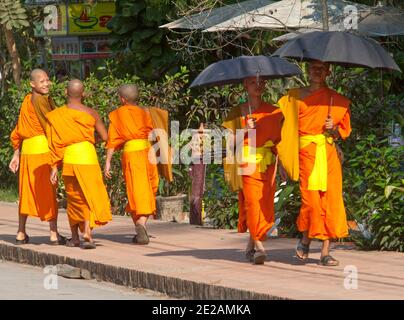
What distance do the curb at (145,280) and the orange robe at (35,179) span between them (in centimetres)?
50

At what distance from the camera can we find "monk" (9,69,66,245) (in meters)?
13.9

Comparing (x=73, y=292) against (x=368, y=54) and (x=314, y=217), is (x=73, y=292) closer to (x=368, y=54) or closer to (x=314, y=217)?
(x=314, y=217)

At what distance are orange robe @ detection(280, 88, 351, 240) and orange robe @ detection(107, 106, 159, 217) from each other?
8.98 ft

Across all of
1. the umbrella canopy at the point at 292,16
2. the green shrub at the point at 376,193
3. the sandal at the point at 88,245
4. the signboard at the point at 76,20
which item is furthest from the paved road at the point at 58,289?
the signboard at the point at 76,20

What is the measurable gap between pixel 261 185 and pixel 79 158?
7.98 feet

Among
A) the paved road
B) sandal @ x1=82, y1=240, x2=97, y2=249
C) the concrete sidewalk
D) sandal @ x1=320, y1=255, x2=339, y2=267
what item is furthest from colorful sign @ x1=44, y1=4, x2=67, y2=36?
sandal @ x1=320, y1=255, x2=339, y2=267

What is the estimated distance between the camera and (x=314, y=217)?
1152 centimetres

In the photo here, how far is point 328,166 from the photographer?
11.6 metres

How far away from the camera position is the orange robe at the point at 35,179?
45.8ft

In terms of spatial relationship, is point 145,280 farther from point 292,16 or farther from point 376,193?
point 292,16

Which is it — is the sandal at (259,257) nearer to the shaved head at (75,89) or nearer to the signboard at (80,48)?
the shaved head at (75,89)

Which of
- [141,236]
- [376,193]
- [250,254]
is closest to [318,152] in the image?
[250,254]

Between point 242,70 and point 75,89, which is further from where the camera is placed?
point 75,89

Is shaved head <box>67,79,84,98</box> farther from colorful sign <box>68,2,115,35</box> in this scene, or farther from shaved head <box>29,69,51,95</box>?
colorful sign <box>68,2,115,35</box>
